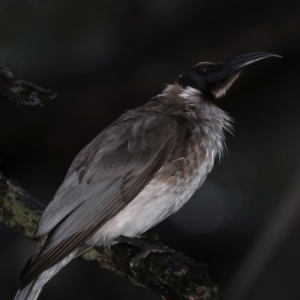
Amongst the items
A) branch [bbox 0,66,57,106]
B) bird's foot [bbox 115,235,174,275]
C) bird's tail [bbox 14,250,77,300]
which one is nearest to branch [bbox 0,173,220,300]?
bird's foot [bbox 115,235,174,275]

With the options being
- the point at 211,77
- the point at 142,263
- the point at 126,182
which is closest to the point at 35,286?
the point at 142,263

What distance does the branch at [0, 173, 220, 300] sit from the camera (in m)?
2.38

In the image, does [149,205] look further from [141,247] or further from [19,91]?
[19,91]

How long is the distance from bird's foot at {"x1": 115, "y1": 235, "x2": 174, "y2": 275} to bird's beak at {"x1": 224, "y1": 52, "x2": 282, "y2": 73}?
106 cm

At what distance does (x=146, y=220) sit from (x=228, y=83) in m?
1.01

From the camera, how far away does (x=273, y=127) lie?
4.36 meters

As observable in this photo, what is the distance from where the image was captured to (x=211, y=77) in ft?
11.7

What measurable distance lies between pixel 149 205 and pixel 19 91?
79 cm

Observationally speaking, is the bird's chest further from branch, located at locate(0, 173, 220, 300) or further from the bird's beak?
the bird's beak

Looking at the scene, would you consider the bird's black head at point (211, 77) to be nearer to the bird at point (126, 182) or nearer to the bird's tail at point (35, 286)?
the bird at point (126, 182)

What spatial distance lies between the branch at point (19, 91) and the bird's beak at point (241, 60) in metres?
1.09

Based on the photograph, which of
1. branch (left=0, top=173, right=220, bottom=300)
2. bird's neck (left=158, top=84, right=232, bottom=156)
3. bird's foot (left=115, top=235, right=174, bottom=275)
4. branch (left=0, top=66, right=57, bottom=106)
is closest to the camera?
branch (left=0, top=173, right=220, bottom=300)

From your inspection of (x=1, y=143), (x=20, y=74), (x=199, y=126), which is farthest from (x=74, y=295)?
(x=199, y=126)

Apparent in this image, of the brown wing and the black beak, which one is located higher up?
the black beak
